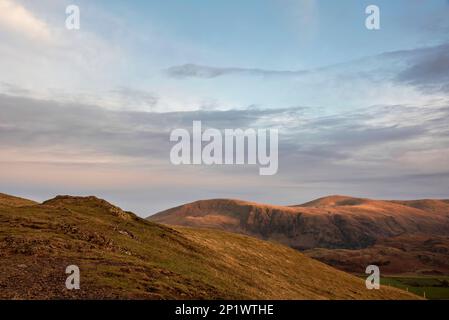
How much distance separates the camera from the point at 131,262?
131 feet

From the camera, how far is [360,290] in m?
76.7

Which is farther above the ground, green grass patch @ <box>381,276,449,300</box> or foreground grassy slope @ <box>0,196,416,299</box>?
foreground grassy slope @ <box>0,196,416,299</box>

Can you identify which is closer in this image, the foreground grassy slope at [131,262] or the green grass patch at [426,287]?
the foreground grassy slope at [131,262]

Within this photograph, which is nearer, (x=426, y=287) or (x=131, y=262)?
(x=131, y=262)

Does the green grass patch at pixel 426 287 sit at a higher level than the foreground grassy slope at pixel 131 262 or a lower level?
lower

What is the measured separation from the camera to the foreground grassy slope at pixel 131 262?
106 feet

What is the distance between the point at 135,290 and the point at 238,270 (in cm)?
2831

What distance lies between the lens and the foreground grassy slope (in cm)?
3228

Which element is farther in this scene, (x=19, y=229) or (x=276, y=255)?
(x=276, y=255)

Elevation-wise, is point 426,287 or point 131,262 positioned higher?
point 131,262

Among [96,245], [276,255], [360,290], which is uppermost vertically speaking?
[96,245]
